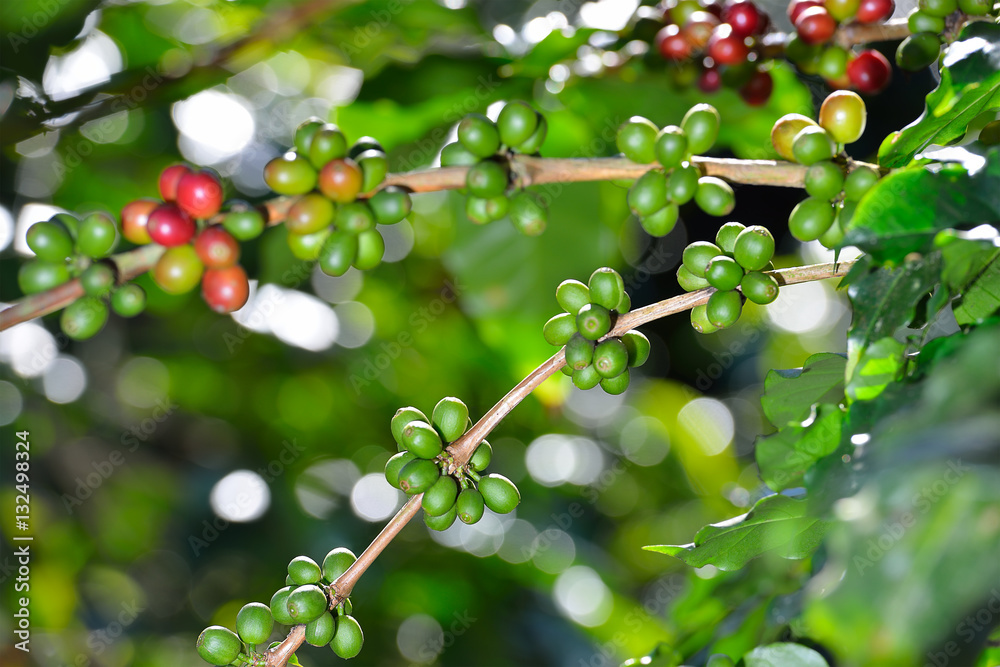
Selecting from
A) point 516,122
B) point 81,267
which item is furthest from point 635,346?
point 81,267

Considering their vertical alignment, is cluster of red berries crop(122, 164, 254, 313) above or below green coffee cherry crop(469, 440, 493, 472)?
above

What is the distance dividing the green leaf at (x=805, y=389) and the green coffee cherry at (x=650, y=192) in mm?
215

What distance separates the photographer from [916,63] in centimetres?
76

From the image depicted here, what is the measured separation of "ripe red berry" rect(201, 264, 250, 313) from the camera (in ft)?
2.83

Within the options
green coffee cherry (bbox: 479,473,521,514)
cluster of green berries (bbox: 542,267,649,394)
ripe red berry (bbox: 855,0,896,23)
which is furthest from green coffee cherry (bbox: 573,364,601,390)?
ripe red berry (bbox: 855,0,896,23)

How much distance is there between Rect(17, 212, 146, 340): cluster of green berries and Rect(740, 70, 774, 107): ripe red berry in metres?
0.76

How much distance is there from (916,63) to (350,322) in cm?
162

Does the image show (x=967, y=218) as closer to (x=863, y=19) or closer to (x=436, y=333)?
(x=863, y=19)

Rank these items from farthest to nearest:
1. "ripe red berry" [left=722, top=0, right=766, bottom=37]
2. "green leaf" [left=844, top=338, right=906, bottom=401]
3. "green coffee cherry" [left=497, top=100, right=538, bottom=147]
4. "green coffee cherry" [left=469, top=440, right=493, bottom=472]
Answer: "ripe red berry" [left=722, top=0, right=766, bottom=37]
"green coffee cherry" [left=497, top=100, right=538, bottom=147]
"green coffee cherry" [left=469, top=440, right=493, bottom=472]
"green leaf" [left=844, top=338, right=906, bottom=401]

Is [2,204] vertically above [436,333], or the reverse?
[2,204]

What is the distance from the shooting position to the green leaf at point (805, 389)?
602 millimetres

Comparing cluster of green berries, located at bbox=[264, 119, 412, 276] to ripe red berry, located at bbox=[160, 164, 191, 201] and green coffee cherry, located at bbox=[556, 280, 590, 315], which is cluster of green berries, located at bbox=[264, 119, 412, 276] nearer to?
ripe red berry, located at bbox=[160, 164, 191, 201]

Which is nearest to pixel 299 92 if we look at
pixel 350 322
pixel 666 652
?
pixel 350 322

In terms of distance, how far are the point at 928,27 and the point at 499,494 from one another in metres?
0.60
